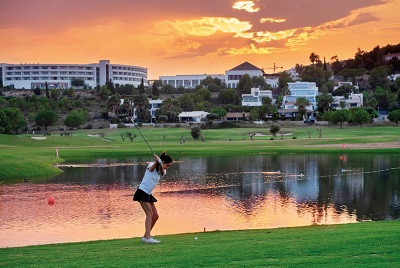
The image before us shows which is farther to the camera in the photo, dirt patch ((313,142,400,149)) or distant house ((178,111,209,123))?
distant house ((178,111,209,123))

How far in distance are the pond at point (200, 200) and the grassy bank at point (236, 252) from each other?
285 inches

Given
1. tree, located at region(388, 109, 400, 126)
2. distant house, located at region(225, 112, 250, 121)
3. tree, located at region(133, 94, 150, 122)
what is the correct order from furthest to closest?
1. distant house, located at region(225, 112, 250, 121)
2. tree, located at region(133, 94, 150, 122)
3. tree, located at region(388, 109, 400, 126)

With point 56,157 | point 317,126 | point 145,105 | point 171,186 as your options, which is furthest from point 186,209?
point 145,105

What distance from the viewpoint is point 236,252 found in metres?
18.4

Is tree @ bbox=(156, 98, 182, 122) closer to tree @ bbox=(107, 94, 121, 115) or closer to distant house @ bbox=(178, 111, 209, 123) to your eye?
distant house @ bbox=(178, 111, 209, 123)

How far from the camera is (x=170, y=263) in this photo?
56.0ft

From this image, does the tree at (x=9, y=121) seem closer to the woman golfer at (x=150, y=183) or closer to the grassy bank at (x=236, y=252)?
the grassy bank at (x=236, y=252)

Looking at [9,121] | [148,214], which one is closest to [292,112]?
[9,121]

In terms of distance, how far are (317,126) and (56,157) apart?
88.4 meters

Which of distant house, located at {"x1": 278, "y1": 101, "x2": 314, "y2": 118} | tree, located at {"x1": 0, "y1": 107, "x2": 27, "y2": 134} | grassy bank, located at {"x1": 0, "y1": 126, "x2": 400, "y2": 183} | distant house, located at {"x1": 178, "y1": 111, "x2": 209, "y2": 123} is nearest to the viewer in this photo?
grassy bank, located at {"x1": 0, "y1": 126, "x2": 400, "y2": 183}

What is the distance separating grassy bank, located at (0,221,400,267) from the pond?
7241 mm

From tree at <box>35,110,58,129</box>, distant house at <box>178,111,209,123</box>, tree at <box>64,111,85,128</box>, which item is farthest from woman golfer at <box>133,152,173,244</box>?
distant house at <box>178,111,209,123</box>

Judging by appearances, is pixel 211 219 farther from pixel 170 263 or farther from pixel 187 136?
pixel 187 136

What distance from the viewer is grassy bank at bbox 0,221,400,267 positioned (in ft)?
54.9
